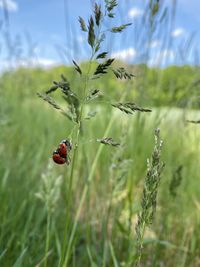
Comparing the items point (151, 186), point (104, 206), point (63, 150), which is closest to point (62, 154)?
point (63, 150)

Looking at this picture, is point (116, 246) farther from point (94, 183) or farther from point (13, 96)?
point (13, 96)

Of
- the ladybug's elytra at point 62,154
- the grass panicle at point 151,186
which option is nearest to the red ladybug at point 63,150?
the ladybug's elytra at point 62,154

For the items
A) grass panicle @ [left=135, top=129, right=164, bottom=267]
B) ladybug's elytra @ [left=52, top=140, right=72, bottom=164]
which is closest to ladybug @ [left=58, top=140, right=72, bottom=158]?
ladybug's elytra @ [left=52, top=140, right=72, bottom=164]

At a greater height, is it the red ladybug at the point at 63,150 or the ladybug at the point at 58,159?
the red ladybug at the point at 63,150

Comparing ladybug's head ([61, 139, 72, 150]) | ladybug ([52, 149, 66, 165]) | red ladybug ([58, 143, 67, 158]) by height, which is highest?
ladybug's head ([61, 139, 72, 150])

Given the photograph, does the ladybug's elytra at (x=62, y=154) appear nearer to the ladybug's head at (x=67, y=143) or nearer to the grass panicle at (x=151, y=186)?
the ladybug's head at (x=67, y=143)

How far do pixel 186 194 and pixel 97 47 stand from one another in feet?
6.12

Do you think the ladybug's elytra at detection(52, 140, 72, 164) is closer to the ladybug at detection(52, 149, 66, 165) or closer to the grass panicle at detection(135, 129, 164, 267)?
the ladybug at detection(52, 149, 66, 165)

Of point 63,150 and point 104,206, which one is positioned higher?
point 63,150

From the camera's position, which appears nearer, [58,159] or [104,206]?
[58,159]

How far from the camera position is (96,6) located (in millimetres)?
735

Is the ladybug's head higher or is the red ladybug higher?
the ladybug's head

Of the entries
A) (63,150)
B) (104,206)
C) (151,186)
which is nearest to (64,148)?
(63,150)

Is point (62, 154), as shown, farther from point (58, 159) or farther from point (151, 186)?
point (151, 186)
